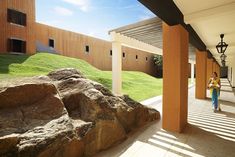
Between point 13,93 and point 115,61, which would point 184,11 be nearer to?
point 13,93

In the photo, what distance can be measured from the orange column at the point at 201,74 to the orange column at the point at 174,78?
5.91 metres

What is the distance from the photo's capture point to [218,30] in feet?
21.8

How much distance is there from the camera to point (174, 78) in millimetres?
5203

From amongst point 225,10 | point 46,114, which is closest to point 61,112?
point 46,114

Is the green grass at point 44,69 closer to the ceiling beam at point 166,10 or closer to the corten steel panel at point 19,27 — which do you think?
the corten steel panel at point 19,27

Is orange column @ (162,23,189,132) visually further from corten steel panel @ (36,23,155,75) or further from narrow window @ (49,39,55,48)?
narrow window @ (49,39,55,48)

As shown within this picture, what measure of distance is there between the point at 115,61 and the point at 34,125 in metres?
6.12

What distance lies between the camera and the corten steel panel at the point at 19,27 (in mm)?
16812

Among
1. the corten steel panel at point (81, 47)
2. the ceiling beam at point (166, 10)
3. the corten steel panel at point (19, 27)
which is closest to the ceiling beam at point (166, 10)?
the ceiling beam at point (166, 10)

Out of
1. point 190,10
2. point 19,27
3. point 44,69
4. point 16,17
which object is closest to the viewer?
point 190,10

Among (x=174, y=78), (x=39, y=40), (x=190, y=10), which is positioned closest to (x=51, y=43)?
(x=39, y=40)

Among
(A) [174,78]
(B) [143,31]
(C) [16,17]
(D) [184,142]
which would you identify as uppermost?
(C) [16,17]

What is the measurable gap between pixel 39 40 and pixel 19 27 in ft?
11.4

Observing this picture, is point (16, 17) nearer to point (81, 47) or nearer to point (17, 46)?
point (17, 46)
